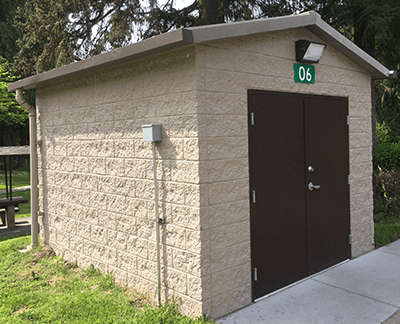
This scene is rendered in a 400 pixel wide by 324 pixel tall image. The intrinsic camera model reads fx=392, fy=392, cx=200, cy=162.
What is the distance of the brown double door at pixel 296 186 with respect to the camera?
4785mm

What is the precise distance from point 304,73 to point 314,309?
9.99 ft

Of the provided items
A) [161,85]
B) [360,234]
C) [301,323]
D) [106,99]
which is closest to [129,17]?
[106,99]

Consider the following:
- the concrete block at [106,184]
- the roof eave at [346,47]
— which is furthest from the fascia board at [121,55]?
the roof eave at [346,47]

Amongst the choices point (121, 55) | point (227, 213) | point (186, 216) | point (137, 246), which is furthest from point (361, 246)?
point (121, 55)

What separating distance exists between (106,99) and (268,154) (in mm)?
2362

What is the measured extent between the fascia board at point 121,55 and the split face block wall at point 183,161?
0.71 feet

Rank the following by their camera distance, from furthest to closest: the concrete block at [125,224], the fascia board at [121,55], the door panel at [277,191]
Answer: the concrete block at [125,224] < the door panel at [277,191] < the fascia board at [121,55]

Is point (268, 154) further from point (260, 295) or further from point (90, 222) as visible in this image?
point (90, 222)

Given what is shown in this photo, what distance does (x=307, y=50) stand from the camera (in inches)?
205

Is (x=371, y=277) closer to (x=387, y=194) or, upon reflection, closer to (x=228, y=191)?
(x=228, y=191)

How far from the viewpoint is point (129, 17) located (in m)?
12.6

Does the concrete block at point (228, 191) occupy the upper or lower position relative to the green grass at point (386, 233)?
upper

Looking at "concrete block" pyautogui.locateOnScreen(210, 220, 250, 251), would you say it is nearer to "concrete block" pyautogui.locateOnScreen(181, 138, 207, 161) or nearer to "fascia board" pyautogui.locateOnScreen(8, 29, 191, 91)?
"concrete block" pyautogui.locateOnScreen(181, 138, 207, 161)

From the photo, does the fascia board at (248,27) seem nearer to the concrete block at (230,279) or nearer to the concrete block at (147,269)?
the concrete block at (230,279)
